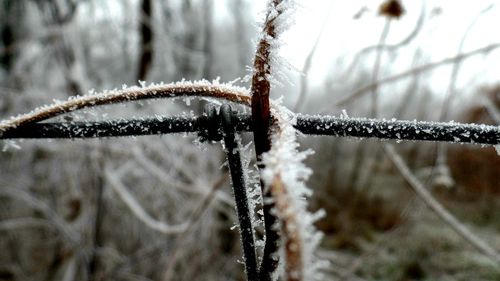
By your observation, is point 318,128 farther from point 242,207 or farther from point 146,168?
point 146,168

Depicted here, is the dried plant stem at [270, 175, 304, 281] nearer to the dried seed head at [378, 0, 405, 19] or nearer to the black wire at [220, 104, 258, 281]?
the black wire at [220, 104, 258, 281]

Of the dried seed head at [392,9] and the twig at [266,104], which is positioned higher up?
the dried seed head at [392,9]

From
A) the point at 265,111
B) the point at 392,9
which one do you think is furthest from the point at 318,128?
the point at 392,9

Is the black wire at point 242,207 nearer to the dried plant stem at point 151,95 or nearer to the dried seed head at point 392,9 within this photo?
the dried plant stem at point 151,95

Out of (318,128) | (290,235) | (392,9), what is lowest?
(290,235)

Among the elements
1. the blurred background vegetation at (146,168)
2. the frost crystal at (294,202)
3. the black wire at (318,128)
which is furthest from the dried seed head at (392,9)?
the frost crystal at (294,202)

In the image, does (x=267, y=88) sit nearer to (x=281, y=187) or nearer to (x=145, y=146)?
(x=281, y=187)

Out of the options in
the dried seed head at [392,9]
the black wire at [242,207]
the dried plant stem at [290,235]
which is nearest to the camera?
the dried plant stem at [290,235]
